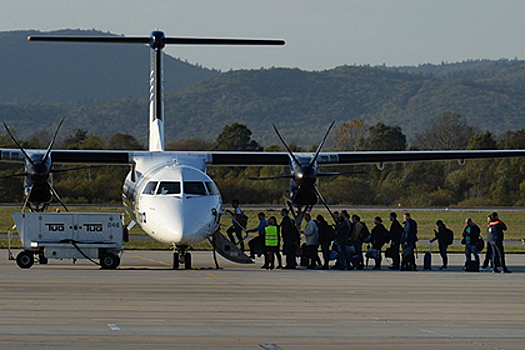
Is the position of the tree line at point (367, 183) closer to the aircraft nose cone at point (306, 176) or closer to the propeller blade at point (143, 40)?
the propeller blade at point (143, 40)

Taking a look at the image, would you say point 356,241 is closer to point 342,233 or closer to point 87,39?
point 342,233

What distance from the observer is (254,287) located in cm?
1399

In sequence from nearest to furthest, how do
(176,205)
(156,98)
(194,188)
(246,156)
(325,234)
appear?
1. (176,205)
2. (194,188)
3. (325,234)
4. (246,156)
5. (156,98)

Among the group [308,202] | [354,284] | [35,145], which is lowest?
[354,284]

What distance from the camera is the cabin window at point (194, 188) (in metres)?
17.7

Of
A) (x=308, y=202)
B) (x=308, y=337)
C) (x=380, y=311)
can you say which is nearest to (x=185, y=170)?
(x=308, y=202)

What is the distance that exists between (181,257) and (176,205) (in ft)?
5.47

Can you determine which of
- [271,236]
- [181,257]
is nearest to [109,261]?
[181,257]

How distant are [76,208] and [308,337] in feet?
141

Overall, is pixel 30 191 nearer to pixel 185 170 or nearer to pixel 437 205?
pixel 185 170

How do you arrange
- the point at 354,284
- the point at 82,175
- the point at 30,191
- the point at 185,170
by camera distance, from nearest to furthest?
1. the point at 354,284
2. the point at 185,170
3. the point at 30,191
4. the point at 82,175

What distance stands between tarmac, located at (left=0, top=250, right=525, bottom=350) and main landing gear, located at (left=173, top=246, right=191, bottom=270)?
2.72 feet

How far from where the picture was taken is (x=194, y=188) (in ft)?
58.5

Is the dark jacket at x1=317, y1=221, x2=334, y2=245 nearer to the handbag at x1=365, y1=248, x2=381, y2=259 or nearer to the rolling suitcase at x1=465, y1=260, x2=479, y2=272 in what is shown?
the handbag at x1=365, y1=248, x2=381, y2=259
